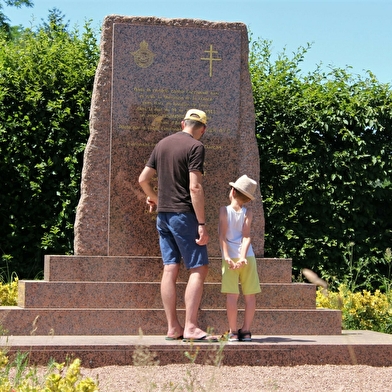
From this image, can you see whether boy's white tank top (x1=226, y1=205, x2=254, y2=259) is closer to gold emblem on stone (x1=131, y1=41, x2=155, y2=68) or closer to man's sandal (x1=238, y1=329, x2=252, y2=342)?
man's sandal (x1=238, y1=329, x2=252, y2=342)

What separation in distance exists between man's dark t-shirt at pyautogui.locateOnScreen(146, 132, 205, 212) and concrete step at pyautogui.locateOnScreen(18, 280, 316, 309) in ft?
3.18

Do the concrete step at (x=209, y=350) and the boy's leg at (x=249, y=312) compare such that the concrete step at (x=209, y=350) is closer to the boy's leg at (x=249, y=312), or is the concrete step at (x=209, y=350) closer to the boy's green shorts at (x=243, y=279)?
the boy's leg at (x=249, y=312)

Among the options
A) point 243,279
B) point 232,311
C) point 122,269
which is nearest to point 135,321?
point 122,269

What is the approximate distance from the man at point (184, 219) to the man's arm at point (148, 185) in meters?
0.28

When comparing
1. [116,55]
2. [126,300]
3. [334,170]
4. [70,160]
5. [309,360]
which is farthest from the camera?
[334,170]

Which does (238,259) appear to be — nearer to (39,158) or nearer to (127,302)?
(127,302)

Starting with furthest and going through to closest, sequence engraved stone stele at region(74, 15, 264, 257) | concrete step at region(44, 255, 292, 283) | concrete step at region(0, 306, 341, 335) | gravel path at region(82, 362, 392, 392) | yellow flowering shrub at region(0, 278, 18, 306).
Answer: yellow flowering shrub at region(0, 278, 18, 306), engraved stone stele at region(74, 15, 264, 257), concrete step at region(44, 255, 292, 283), concrete step at region(0, 306, 341, 335), gravel path at region(82, 362, 392, 392)

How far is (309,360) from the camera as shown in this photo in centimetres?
619

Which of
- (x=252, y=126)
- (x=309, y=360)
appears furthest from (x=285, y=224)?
(x=309, y=360)

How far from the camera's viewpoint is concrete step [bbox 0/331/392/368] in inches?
229

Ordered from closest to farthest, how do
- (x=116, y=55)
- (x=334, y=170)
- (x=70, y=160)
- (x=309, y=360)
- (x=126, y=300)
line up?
1. (x=309, y=360)
2. (x=126, y=300)
3. (x=116, y=55)
4. (x=70, y=160)
5. (x=334, y=170)

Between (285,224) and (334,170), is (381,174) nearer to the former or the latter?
(334,170)

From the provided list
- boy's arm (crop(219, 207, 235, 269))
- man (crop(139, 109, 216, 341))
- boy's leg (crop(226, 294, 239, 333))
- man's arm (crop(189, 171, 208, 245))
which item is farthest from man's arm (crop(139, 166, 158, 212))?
boy's leg (crop(226, 294, 239, 333))

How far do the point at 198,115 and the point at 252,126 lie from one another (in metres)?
1.41
